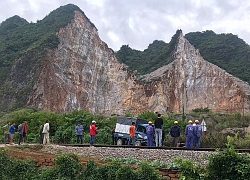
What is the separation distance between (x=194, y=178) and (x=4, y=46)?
241 feet

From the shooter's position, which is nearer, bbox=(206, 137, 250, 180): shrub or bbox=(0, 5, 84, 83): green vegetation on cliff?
bbox=(206, 137, 250, 180): shrub

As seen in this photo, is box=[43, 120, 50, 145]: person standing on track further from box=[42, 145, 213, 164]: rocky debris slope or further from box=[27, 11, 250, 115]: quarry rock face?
box=[27, 11, 250, 115]: quarry rock face

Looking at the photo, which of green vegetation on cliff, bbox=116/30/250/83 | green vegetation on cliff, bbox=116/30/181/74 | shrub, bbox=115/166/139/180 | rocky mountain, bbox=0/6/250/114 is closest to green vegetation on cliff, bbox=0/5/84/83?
rocky mountain, bbox=0/6/250/114

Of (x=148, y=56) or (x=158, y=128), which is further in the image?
(x=148, y=56)

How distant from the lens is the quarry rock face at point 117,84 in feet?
188

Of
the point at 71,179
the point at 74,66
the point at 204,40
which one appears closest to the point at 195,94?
the point at 74,66

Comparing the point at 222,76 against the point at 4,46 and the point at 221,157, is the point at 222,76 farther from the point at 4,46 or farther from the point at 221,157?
the point at 221,157

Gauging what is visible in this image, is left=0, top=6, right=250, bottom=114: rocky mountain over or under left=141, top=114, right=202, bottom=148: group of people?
over

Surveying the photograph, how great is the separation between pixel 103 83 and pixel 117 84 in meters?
2.56

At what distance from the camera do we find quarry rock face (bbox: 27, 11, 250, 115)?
57.3m

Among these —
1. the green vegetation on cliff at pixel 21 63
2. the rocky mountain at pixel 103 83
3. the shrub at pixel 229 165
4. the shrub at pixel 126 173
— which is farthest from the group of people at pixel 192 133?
the green vegetation on cliff at pixel 21 63

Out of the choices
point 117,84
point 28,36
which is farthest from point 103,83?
point 28,36

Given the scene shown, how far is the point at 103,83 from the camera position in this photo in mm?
66000

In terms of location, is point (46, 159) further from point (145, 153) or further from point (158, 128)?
point (158, 128)
